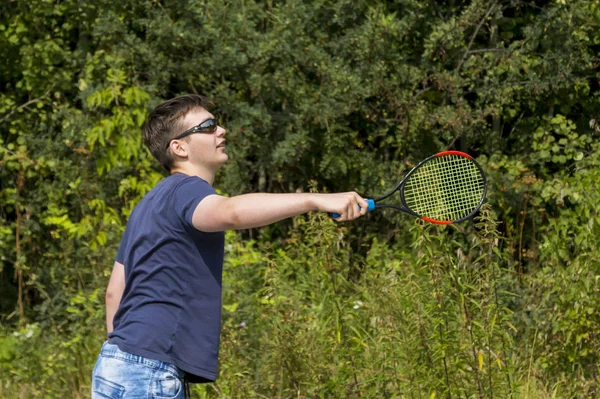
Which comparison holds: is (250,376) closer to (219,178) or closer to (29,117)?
(219,178)

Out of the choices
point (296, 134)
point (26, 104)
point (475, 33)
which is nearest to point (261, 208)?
point (296, 134)

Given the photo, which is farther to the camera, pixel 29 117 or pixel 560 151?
pixel 29 117

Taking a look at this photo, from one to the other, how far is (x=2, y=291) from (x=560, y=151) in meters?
4.94

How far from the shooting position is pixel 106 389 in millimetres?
2957

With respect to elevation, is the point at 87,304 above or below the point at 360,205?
below

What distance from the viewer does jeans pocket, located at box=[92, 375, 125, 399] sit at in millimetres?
2926

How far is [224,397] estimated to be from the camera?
4.95 meters

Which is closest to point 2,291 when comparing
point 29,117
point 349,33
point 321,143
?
point 29,117

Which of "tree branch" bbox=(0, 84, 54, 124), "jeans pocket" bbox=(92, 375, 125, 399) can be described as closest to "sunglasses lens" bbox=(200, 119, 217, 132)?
"jeans pocket" bbox=(92, 375, 125, 399)

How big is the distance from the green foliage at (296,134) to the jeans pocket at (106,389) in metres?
2.30

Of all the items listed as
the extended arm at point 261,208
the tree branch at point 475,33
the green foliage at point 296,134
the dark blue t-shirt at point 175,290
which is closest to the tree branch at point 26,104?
the green foliage at point 296,134

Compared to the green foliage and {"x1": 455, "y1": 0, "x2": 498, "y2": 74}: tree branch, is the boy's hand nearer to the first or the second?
the green foliage

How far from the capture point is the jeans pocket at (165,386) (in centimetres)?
291

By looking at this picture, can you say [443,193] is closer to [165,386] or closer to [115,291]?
[115,291]
